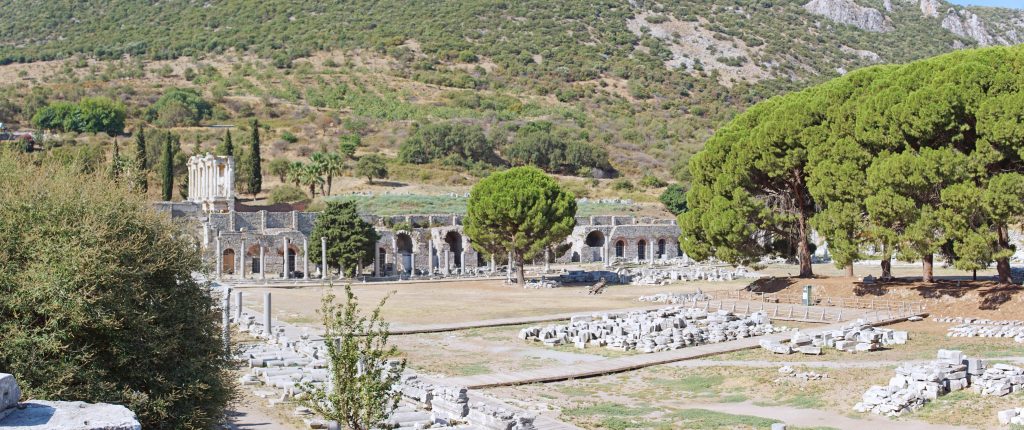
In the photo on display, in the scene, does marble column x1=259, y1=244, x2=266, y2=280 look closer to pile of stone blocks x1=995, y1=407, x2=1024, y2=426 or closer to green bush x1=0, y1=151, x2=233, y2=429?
green bush x1=0, y1=151, x2=233, y2=429

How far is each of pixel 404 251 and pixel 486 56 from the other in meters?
77.7

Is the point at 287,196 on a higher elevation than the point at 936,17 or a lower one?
lower

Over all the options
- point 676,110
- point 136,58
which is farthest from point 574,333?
point 136,58

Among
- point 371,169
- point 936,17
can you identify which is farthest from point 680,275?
point 936,17

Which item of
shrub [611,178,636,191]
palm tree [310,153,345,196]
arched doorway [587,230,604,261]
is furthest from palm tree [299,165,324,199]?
shrub [611,178,636,191]

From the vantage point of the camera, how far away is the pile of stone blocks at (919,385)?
54.1 feet

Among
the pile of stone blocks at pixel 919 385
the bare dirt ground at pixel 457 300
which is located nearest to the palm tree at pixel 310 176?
the bare dirt ground at pixel 457 300

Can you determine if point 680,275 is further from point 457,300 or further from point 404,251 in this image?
point 404,251

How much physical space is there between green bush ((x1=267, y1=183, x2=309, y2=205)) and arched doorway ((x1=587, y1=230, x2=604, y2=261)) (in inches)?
846

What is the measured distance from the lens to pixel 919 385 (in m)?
17.1

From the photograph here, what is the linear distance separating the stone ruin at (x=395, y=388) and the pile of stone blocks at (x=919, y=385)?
6293 millimetres

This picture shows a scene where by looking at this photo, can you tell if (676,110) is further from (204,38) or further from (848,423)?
(848,423)

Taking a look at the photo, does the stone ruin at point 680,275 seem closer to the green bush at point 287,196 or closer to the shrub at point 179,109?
the green bush at point 287,196

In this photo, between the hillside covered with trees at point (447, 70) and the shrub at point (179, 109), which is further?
the shrub at point (179, 109)
